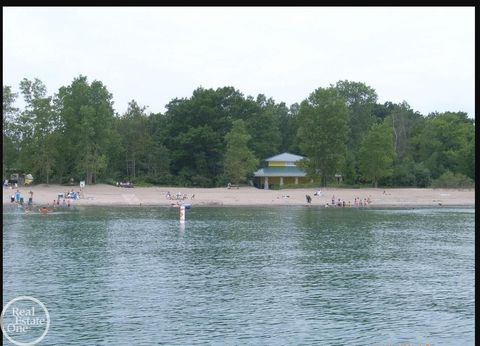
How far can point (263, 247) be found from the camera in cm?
4006

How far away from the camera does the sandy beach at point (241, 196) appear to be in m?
77.3

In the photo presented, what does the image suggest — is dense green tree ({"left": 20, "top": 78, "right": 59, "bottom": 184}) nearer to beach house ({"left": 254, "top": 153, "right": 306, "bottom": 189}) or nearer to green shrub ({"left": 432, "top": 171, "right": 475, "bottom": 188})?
beach house ({"left": 254, "top": 153, "right": 306, "bottom": 189})

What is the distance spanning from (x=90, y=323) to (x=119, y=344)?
2644 mm

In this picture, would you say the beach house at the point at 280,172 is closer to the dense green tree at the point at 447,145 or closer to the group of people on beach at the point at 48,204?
the dense green tree at the point at 447,145

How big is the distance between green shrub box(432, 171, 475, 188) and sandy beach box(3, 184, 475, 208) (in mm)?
1503

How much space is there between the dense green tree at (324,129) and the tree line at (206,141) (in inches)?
5.7

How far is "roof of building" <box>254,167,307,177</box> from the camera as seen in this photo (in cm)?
9519

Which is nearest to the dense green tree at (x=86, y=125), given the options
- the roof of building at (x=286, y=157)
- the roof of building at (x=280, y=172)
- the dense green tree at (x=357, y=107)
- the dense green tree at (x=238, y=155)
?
the dense green tree at (x=238, y=155)

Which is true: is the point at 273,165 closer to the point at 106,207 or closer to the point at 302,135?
the point at 302,135

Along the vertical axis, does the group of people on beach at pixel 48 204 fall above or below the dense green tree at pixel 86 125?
below

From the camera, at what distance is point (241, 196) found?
82312 mm

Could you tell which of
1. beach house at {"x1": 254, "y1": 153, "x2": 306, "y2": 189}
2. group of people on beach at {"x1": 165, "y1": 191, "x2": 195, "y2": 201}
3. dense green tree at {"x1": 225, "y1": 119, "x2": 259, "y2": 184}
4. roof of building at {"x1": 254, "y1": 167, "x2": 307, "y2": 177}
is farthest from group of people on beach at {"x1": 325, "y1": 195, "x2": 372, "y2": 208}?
group of people on beach at {"x1": 165, "y1": 191, "x2": 195, "y2": 201}

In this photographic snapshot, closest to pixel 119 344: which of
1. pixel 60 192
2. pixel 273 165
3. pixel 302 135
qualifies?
pixel 60 192

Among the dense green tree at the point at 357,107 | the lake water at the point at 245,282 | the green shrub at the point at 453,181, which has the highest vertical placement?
the dense green tree at the point at 357,107
